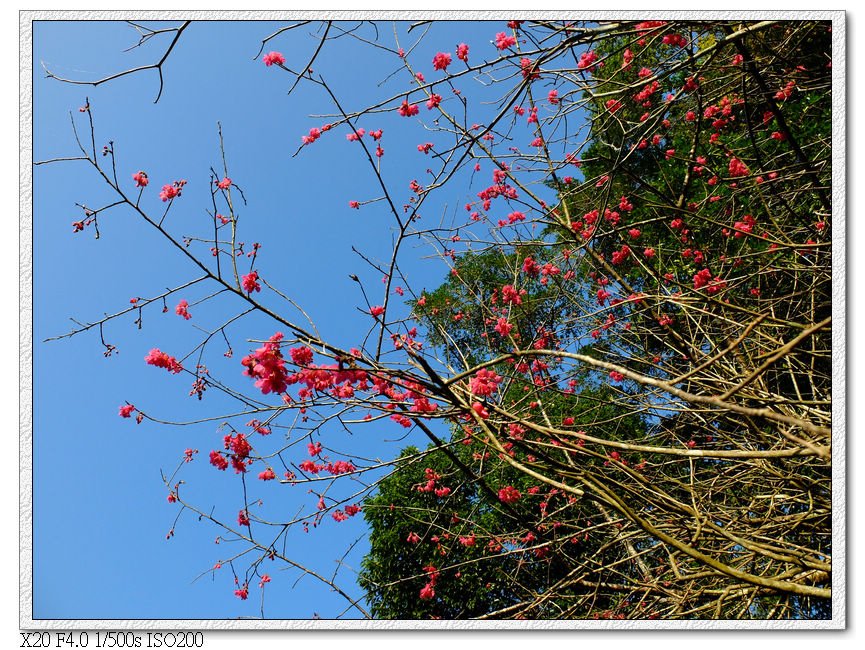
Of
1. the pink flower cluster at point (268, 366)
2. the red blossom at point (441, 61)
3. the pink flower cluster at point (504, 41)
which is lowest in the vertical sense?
the pink flower cluster at point (268, 366)

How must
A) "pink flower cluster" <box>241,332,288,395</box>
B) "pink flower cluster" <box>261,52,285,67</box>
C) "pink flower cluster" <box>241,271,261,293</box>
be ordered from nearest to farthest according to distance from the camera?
"pink flower cluster" <box>241,332,288,395</box> < "pink flower cluster" <box>241,271,261,293</box> < "pink flower cluster" <box>261,52,285,67</box>

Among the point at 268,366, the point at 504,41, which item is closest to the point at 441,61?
the point at 504,41

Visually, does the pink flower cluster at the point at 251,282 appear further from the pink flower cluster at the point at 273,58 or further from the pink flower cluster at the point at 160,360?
the pink flower cluster at the point at 273,58

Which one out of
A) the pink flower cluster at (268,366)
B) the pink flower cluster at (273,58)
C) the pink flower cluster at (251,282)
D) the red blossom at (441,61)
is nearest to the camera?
the pink flower cluster at (268,366)

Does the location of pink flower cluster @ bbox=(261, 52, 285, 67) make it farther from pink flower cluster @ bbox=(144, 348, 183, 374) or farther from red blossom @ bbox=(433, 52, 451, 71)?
pink flower cluster @ bbox=(144, 348, 183, 374)

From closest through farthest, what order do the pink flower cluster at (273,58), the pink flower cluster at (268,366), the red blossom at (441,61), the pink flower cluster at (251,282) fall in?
the pink flower cluster at (268,366)
the pink flower cluster at (251,282)
the pink flower cluster at (273,58)
the red blossom at (441,61)

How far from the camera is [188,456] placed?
7.66 feet

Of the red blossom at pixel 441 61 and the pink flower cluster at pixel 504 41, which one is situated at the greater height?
the red blossom at pixel 441 61

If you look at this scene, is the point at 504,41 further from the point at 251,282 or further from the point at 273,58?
the point at 251,282

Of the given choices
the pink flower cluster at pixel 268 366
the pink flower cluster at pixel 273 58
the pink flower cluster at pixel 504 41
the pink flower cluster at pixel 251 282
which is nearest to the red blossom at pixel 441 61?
the pink flower cluster at pixel 504 41

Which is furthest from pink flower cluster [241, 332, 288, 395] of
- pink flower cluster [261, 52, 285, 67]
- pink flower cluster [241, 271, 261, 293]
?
pink flower cluster [261, 52, 285, 67]

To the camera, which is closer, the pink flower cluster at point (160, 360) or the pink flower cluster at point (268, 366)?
the pink flower cluster at point (268, 366)

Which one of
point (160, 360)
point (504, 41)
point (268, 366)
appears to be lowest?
point (268, 366)
